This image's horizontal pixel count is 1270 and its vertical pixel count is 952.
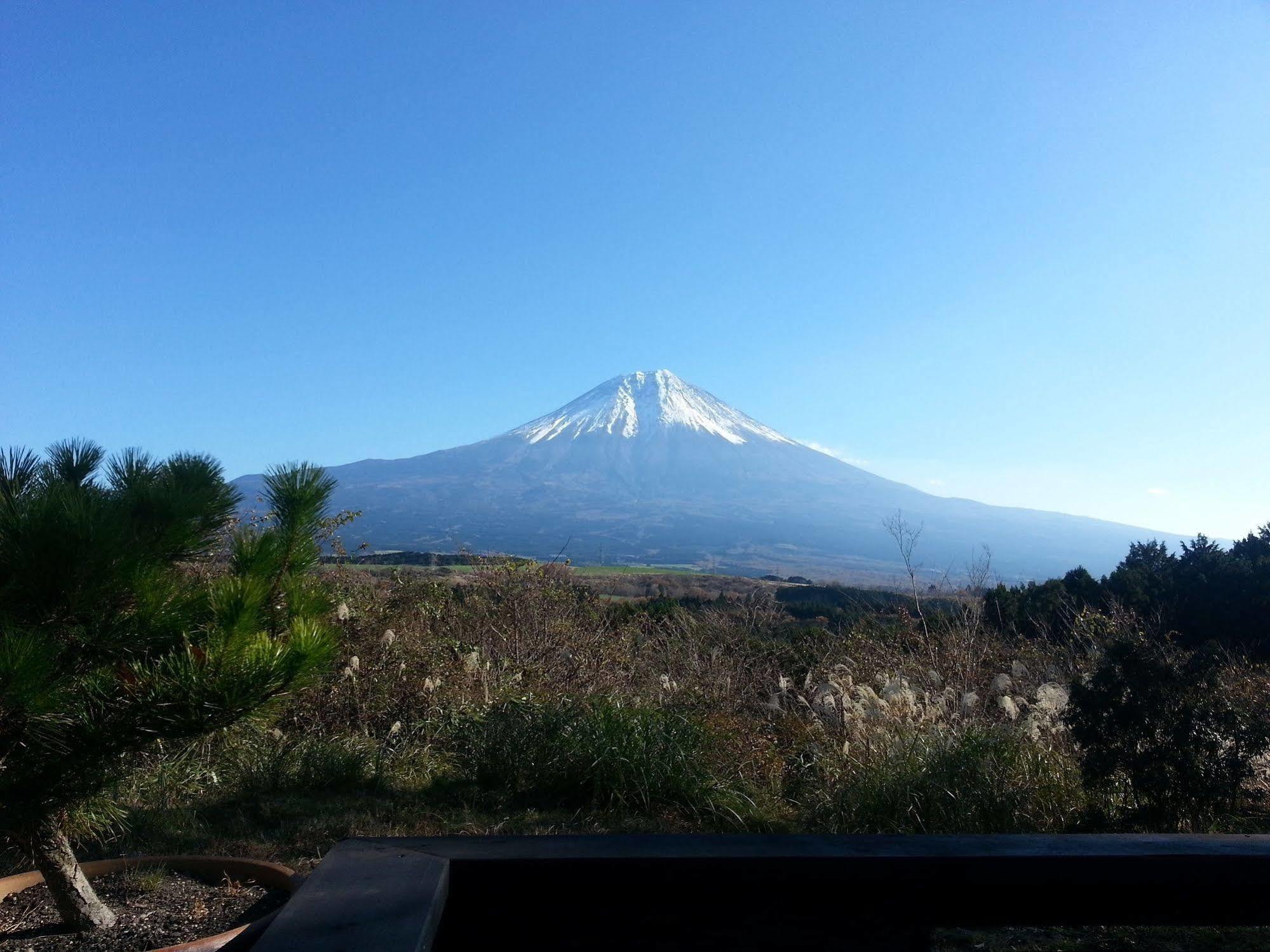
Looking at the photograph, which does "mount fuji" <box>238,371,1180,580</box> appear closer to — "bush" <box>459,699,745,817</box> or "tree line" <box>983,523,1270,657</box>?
"tree line" <box>983,523,1270,657</box>

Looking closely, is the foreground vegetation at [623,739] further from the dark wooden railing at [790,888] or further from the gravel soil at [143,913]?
the dark wooden railing at [790,888]

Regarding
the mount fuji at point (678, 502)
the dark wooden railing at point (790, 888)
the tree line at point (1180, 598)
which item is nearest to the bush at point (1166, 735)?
the dark wooden railing at point (790, 888)

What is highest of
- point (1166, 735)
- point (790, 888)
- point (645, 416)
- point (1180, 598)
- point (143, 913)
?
point (645, 416)

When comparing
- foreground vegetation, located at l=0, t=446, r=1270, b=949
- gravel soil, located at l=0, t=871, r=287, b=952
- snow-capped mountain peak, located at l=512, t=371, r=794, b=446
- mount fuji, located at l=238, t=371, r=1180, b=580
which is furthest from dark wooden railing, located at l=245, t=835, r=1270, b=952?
snow-capped mountain peak, located at l=512, t=371, r=794, b=446

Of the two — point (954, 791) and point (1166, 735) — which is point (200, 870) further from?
point (1166, 735)

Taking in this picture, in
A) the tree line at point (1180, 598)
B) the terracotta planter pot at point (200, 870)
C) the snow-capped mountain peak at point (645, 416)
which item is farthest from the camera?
the snow-capped mountain peak at point (645, 416)

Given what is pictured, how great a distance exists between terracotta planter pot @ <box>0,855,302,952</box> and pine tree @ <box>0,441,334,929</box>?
61 cm

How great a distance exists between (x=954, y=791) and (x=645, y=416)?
108 metres

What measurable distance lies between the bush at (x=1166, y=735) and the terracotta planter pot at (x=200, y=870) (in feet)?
13.4

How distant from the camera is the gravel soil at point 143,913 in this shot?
2.95 meters

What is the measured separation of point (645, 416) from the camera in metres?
113

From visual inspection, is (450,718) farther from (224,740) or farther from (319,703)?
(224,740)

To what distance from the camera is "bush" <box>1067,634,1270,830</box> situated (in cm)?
486

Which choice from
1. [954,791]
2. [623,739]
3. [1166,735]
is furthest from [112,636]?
[1166,735]
